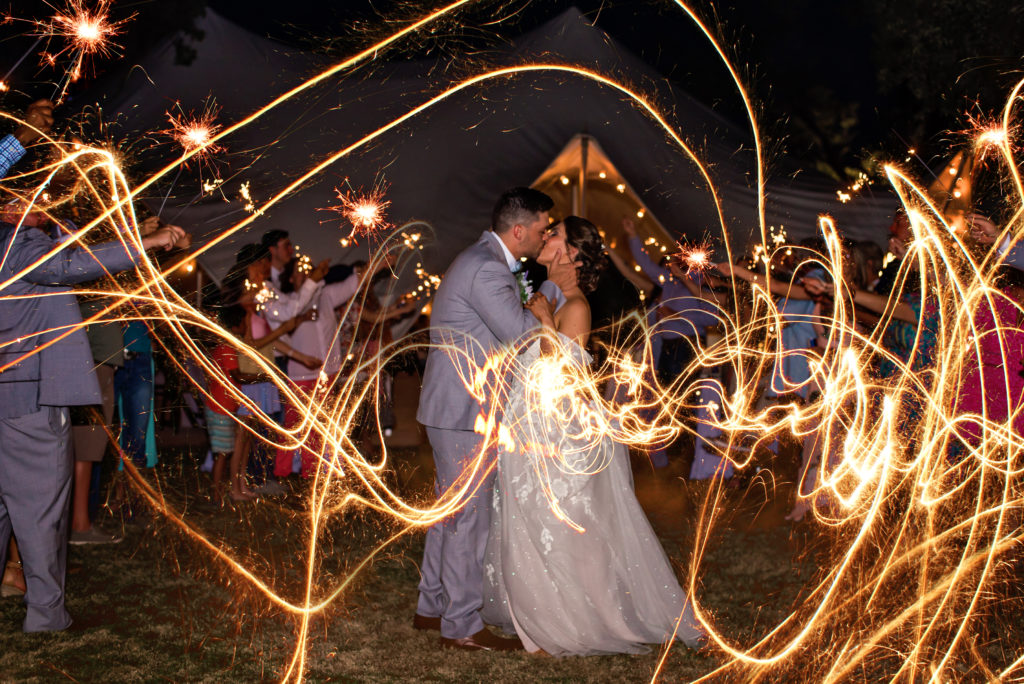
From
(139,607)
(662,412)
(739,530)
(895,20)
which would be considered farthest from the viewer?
(895,20)

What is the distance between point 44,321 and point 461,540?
2152 mm

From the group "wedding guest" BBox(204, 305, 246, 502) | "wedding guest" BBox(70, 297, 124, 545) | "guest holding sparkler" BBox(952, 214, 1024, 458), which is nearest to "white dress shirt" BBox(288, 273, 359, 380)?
"wedding guest" BBox(204, 305, 246, 502)

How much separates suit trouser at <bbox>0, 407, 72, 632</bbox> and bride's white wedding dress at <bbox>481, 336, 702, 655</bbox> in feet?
6.55

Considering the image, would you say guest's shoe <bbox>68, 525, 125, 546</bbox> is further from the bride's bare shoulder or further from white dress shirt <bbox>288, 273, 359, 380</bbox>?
the bride's bare shoulder

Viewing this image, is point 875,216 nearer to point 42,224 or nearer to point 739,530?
point 739,530

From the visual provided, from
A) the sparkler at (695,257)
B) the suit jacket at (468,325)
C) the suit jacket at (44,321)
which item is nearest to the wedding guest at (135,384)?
the suit jacket at (44,321)

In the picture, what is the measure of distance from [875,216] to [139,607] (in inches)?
337

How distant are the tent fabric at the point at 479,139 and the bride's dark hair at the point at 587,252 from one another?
219 inches

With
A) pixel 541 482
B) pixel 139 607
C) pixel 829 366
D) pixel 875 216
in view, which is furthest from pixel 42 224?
pixel 875 216

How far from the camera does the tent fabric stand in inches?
395

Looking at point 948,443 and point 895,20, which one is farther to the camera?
point 895,20

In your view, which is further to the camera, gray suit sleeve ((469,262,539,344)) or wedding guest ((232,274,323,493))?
wedding guest ((232,274,323,493))

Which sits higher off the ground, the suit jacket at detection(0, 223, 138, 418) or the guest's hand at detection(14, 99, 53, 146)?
the guest's hand at detection(14, 99, 53, 146)

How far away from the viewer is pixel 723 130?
10.8m
